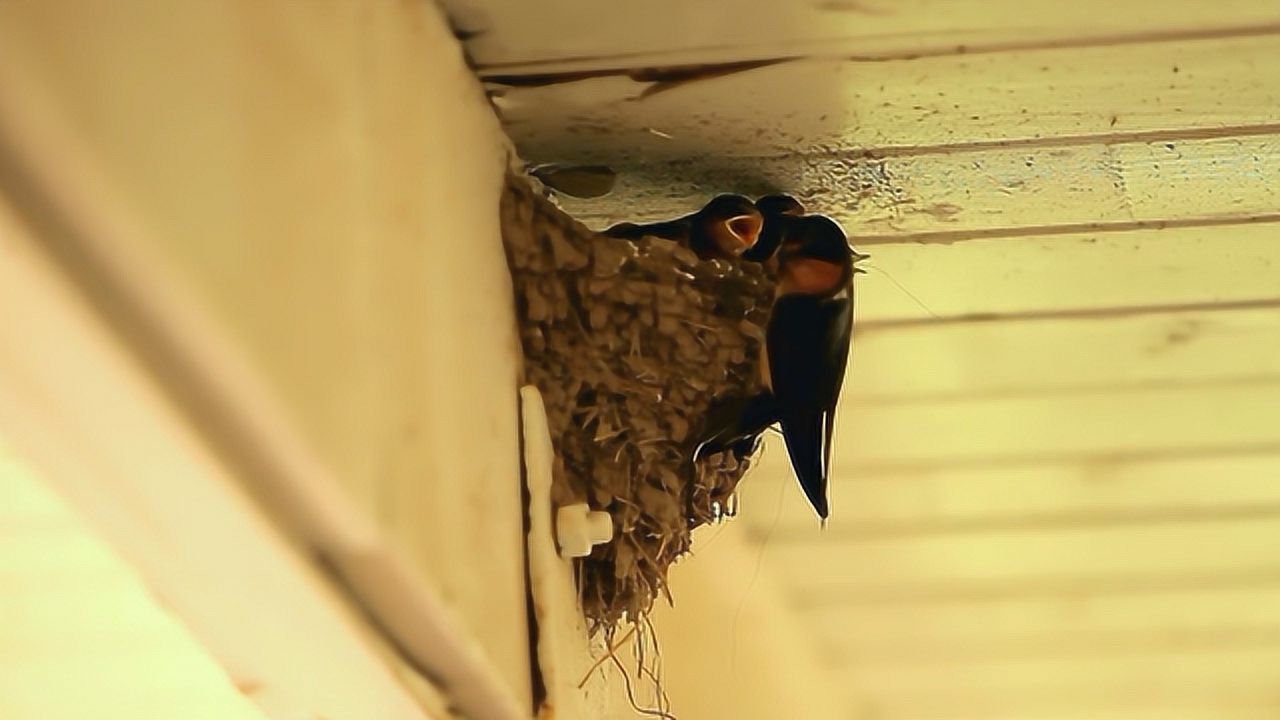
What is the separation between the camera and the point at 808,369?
1.39 m

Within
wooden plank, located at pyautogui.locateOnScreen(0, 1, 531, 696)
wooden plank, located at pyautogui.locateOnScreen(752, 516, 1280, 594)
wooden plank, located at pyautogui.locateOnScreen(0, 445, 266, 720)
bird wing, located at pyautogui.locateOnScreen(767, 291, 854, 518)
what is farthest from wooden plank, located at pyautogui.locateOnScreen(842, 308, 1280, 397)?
wooden plank, located at pyautogui.locateOnScreen(0, 445, 266, 720)

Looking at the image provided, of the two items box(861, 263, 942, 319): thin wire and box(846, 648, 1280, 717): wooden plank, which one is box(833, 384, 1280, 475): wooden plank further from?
box(846, 648, 1280, 717): wooden plank

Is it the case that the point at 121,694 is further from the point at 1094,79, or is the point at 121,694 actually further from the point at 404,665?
the point at 1094,79

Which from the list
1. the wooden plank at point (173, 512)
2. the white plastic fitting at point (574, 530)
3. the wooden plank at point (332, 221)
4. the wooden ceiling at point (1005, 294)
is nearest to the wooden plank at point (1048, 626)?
the wooden ceiling at point (1005, 294)

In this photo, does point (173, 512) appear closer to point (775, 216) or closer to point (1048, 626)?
point (775, 216)

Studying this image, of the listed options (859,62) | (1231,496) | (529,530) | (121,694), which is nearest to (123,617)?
(121,694)

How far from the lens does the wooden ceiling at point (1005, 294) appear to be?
44.5 inches

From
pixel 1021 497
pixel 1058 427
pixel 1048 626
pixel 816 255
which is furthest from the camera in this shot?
pixel 1048 626

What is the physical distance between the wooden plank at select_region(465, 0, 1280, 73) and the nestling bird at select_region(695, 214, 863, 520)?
252 millimetres

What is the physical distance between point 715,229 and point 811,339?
143 millimetres

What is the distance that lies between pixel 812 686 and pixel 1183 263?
1.22m

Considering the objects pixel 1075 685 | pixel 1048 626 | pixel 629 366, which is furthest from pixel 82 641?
pixel 1075 685

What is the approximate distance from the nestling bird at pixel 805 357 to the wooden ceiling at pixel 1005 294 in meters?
0.05

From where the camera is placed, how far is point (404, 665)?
85 cm
